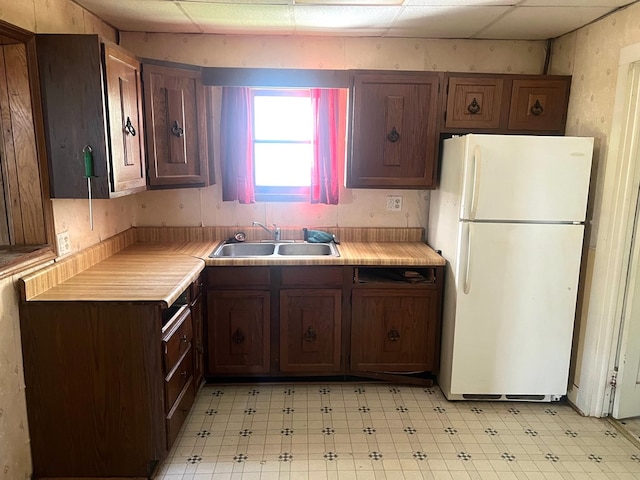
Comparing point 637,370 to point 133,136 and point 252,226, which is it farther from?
point 133,136

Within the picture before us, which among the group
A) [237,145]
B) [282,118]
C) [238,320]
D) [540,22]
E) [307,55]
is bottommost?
[238,320]

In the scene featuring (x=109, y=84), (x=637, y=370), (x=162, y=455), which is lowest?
(x=162, y=455)

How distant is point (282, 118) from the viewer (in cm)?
316

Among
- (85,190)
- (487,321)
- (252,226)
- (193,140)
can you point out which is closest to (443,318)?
(487,321)

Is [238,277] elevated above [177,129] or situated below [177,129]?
below

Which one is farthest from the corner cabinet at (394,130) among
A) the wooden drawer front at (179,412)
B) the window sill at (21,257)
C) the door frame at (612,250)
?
the window sill at (21,257)

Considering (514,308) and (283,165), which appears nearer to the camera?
(514,308)

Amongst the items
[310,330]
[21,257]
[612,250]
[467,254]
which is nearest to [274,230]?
[310,330]

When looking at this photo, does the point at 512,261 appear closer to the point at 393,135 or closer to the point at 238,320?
the point at 393,135

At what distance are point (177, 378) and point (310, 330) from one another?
2.92 ft

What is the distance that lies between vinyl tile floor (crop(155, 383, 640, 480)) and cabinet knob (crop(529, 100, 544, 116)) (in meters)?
1.78

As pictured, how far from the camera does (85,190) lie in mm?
2049

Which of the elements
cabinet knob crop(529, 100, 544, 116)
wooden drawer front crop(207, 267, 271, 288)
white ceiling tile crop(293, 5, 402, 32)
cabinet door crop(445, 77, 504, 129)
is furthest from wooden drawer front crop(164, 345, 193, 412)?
cabinet knob crop(529, 100, 544, 116)

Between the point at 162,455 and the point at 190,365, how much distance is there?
20.8 inches
